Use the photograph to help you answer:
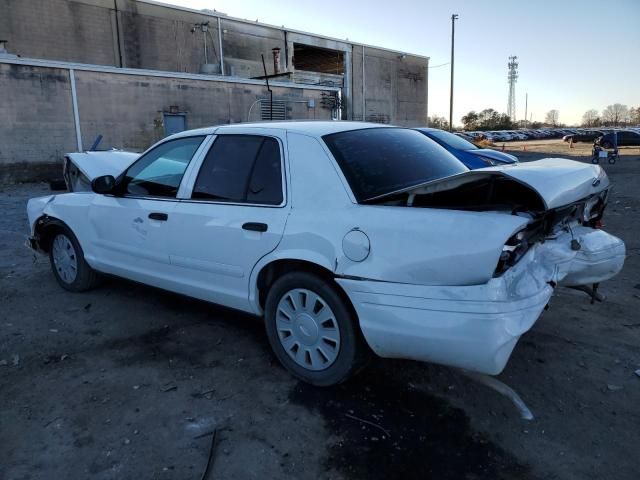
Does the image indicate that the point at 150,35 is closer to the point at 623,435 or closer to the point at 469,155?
the point at 469,155

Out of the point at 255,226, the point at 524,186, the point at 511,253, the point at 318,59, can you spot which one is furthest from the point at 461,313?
the point at 318,59

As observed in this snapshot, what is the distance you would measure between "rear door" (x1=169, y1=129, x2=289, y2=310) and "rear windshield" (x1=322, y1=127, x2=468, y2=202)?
440 millimetres

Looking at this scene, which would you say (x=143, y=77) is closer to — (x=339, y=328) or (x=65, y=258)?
(x=65, y=258)

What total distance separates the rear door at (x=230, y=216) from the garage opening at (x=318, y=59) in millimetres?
33229

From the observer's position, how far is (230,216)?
3375 mm

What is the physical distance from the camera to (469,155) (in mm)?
8328

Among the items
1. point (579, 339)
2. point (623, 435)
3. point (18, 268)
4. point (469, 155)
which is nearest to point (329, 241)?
point (623, 435)

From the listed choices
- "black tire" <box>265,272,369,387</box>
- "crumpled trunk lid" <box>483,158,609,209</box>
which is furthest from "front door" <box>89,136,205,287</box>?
"crumpled trunk lid" <box>483,158,609,209</box>

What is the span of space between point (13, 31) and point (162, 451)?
84.5 feet

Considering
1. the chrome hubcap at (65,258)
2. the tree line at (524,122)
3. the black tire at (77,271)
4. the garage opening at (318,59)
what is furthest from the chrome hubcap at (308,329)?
the tree line at (524,122)

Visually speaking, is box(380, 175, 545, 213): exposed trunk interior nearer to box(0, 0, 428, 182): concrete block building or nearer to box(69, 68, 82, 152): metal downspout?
box(0, 0, 428, 182): concrete block building

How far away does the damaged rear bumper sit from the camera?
7.95ft

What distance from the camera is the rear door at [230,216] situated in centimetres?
323

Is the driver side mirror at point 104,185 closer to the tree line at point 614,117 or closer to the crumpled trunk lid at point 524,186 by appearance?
the crumpled trunk lid at point 524,186
